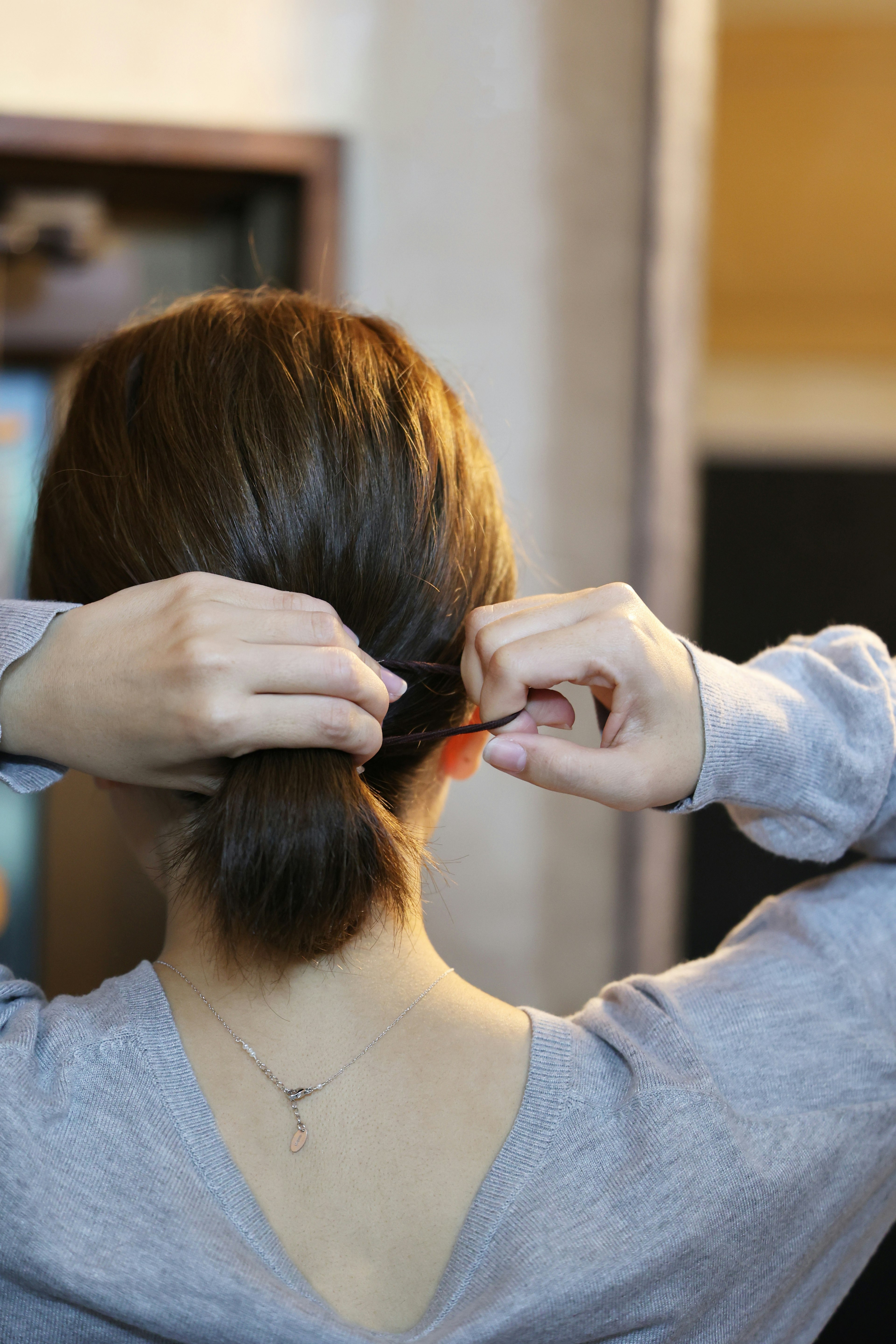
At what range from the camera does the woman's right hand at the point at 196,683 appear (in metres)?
0.46

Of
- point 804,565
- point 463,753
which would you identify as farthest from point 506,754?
point 804,565

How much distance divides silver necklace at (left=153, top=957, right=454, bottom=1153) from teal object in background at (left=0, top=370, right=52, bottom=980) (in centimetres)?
110

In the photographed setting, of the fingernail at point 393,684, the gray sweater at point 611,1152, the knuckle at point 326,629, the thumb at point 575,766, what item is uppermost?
the knuckle at point 326,629

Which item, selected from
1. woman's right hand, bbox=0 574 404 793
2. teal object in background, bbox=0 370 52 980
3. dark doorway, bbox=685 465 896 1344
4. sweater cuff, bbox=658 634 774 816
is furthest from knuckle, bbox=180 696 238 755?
teal object in background, bbox=0 370 52 980

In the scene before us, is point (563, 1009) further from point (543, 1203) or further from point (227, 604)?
point (227, 604)

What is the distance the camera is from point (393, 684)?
0.54m

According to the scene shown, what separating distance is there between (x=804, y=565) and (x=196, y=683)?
965 millimetres

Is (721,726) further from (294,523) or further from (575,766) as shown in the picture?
(294,523)

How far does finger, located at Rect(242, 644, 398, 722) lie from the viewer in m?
0.46

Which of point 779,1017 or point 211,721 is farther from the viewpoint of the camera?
point 779,1017

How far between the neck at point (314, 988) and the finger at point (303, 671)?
160 mm

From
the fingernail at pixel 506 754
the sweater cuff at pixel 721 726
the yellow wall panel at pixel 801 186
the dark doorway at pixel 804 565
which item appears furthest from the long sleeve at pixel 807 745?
the yellow wall panel at pixel 801 186

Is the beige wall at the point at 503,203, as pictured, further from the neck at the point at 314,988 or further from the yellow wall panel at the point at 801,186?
the neck at the point at 314,988

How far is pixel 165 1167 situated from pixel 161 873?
154 mm
